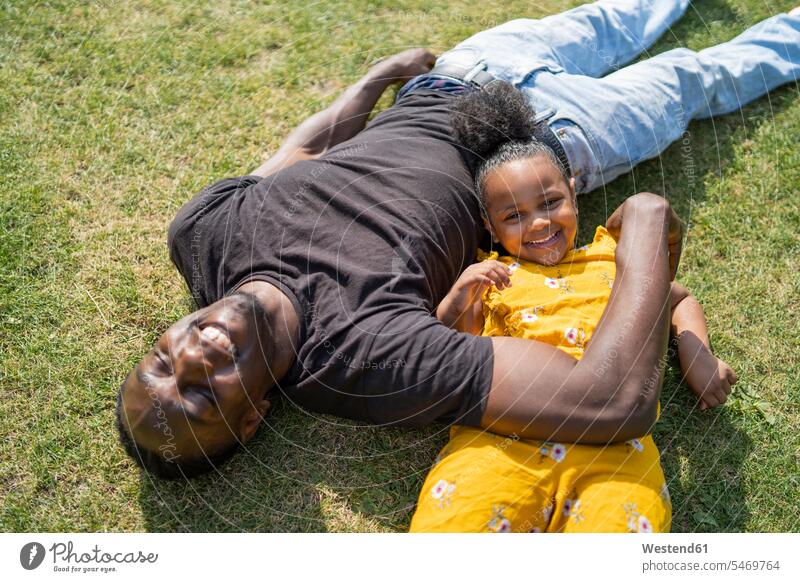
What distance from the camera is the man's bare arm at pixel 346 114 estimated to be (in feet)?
11.7

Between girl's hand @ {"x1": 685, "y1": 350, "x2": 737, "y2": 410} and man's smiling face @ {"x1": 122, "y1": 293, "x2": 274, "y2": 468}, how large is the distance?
1801 mm

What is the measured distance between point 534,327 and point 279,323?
3.20 ft

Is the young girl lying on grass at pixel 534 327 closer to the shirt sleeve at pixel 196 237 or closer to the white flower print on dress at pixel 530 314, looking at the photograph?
the white flower print on dress at pixel 530 314

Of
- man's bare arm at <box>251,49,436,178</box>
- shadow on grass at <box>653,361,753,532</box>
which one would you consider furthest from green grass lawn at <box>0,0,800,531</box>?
man's bare arm at <box>251,49,436,178</box>

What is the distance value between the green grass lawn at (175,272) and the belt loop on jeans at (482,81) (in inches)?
18.7

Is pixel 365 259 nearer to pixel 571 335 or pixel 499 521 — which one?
pixel 571 335

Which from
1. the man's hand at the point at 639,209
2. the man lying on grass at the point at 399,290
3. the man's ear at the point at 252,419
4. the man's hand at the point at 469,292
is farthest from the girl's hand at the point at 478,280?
the man's ear at the point at 252,419

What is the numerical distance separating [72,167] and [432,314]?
2167mm

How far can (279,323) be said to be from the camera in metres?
2.69

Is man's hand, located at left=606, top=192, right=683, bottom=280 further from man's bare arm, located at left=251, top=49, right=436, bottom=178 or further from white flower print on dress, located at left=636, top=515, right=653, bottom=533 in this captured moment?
man's bare arm, located at left=251, top=49, right=436, bottom=178

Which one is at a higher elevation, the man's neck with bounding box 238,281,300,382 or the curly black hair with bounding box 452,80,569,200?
the curly black hair with bounding box 452,80,569,200

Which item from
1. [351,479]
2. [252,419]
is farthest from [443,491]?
[252,419]

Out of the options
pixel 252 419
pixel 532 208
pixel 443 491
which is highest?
pixel 532 208
